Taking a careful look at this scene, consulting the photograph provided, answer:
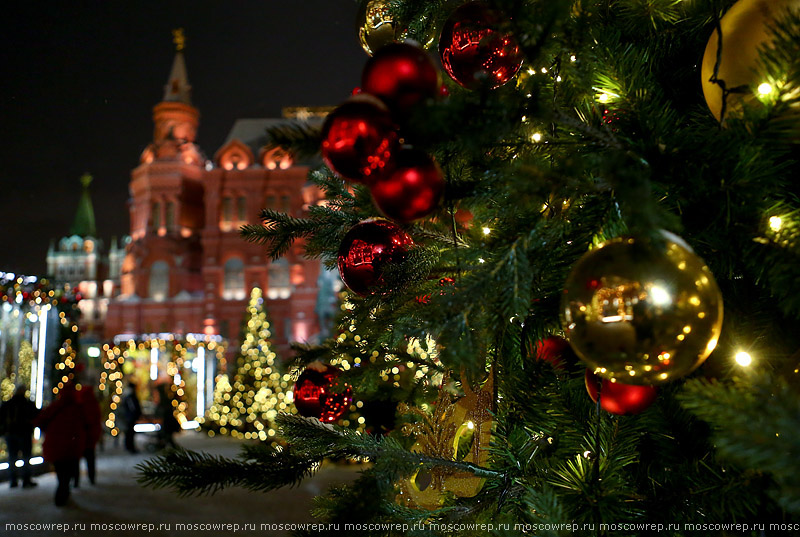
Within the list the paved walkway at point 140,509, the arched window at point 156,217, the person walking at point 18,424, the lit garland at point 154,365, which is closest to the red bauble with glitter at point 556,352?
the paved walkway at point 140,509

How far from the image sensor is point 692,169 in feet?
2.74

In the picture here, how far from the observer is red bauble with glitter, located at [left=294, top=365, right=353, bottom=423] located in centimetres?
160

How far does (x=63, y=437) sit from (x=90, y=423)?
96 cm

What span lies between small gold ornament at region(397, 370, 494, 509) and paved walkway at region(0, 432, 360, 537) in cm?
429

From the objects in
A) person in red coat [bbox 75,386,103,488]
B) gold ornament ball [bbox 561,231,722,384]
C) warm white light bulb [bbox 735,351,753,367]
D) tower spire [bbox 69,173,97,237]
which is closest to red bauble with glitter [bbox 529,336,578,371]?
warm white light bulb [bbox 735,351,753,367]

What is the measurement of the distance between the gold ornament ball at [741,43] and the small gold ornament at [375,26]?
0.78m

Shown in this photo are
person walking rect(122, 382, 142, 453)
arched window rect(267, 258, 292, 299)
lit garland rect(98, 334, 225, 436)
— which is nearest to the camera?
person walking rect(122, 382, 142, 453)

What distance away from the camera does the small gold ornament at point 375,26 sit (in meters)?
1.58

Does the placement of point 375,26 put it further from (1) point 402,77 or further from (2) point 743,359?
(2) point 743,359

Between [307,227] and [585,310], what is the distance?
0.89 m

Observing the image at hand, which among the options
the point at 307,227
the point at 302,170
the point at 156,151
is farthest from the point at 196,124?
the point at 307,227

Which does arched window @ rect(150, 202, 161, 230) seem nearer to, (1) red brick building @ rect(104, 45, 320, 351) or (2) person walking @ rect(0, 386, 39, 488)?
(1) red brick building @ rect(104, 45, 320, 351)

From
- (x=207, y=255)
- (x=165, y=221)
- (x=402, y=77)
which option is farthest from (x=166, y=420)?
(x=165, y=221)

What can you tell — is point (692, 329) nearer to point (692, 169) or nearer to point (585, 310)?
point (585, 310)
